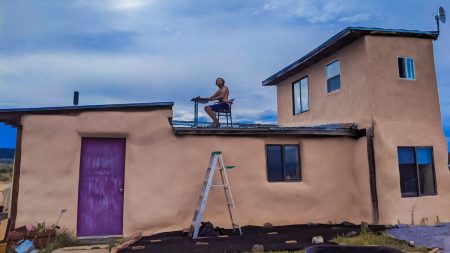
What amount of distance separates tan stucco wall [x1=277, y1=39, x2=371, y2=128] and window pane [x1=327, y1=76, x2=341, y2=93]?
15 centimetres

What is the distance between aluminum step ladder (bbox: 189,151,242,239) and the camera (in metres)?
9.05

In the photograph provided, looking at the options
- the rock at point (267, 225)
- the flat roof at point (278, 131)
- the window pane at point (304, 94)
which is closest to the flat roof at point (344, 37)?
the window pane at point (304, 94)

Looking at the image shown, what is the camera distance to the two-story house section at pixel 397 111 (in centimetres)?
1070

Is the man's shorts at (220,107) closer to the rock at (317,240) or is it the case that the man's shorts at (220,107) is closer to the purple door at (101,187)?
the purple door at (101,187)

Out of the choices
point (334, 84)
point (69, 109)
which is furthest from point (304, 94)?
point (69, 109)

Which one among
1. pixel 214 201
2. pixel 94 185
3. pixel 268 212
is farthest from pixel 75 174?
pixel 268 212

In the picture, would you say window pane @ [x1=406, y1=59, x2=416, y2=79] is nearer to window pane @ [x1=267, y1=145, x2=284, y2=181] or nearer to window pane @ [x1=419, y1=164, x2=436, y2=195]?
window pane @ [x1=419, y1=164, x2=436, y2=195]

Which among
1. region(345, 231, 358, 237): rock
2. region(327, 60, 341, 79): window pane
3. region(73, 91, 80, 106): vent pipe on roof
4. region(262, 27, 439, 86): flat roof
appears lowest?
region(345, 231, 358, 237): rock

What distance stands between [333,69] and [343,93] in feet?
3.53

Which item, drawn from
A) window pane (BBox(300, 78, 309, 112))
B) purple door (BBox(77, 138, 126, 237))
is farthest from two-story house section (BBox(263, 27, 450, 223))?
purple door (BBox(77, 138, 126, 237))

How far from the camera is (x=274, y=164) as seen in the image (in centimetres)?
1076

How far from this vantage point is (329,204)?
36.1ft

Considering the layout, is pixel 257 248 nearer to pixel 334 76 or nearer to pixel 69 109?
pixel 69 109

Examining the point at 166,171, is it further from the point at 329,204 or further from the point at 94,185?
the point at 329,204
